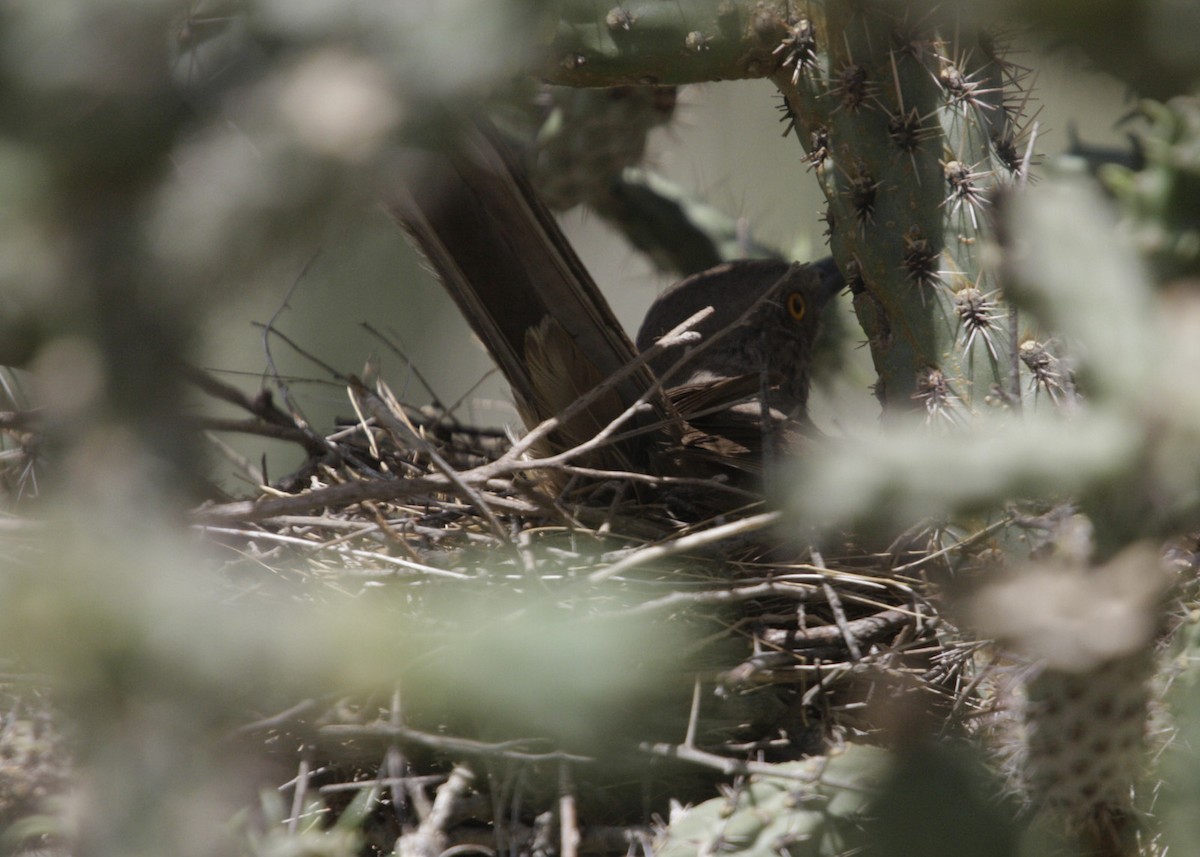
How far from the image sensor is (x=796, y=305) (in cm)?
321

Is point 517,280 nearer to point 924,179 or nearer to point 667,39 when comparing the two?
point 667,39

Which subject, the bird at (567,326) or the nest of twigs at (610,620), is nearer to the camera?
the nest of twigs at (610,620)

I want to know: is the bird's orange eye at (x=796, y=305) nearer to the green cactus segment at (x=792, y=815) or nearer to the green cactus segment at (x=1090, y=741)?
the green cactus segment at (x=792, y=815)

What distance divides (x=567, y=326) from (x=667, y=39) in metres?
0.65

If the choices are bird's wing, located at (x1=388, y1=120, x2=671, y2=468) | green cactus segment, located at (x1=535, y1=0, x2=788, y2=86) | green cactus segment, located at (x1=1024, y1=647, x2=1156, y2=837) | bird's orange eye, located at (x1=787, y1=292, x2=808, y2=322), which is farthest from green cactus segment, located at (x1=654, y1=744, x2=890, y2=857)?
bird's orange eye, located at (x1=787, y1=292, x2=808, y2=322)

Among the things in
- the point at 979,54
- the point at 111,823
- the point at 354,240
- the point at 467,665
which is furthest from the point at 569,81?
the point at 111,823

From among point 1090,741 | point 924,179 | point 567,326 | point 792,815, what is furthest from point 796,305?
point 1090,741

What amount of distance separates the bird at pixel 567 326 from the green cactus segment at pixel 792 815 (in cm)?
67

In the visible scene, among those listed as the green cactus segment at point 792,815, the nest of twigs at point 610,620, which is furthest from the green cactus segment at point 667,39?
the green cactus segment at point 792,815

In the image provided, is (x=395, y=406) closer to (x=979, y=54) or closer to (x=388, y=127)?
(x=979, y=54)

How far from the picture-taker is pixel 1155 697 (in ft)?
4.80

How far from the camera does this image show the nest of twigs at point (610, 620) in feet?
5.73

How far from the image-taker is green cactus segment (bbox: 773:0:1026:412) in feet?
6.75

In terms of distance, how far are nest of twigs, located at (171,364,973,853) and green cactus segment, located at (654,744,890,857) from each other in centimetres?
6
